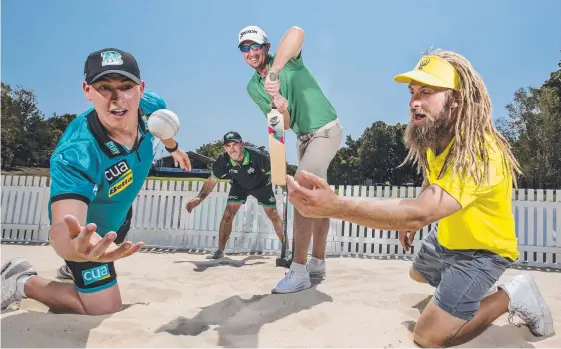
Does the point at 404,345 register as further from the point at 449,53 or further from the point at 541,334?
the point at 449,53

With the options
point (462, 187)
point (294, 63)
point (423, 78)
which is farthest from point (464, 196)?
point (294, 63)

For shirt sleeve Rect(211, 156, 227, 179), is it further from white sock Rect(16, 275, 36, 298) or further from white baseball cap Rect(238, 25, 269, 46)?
white sock Rect(16, 275, 36, 298)

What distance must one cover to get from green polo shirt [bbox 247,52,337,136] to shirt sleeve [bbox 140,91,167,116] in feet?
3.81

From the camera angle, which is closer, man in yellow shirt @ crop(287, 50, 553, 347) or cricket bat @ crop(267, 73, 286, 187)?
man in yellow shirt @ crop(287, 50, 553, 347)

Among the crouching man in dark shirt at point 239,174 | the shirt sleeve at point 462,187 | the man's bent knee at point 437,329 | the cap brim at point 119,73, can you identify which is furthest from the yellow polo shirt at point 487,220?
the crouching man in dark shirt at point 239,174

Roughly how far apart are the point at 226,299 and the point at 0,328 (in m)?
1.60

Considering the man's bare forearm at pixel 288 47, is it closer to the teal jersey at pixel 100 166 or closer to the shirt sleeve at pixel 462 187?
the teal jersey at pixel 100 166

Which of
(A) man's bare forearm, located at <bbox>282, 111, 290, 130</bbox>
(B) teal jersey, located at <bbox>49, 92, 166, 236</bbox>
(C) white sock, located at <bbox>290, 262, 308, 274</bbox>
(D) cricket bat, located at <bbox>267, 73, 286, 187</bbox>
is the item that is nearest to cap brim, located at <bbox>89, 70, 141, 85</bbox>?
(B) teal jersey, located at <bbox>49, 92, 166, 236</bbox>

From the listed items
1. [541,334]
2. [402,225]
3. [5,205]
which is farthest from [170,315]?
[5,205]

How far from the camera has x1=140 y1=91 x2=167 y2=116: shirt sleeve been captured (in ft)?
11.0

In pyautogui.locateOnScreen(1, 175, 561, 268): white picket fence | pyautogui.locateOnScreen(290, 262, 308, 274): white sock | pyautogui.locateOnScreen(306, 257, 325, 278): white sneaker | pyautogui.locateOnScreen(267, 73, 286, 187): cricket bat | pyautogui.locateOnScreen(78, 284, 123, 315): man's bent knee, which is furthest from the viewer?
pyautogui.locateOnScreen(1, 175, 561, 268): white picket fence

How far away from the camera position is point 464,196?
1.97 m

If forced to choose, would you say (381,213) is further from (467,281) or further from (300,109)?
(300,109)

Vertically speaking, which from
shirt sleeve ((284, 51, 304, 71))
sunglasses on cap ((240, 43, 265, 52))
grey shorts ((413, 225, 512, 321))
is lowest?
grey shorts ((413, 225, 512, 321))
